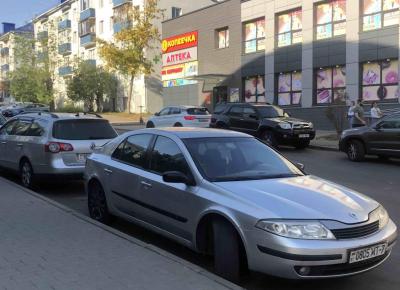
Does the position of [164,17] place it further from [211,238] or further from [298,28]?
[211,238]

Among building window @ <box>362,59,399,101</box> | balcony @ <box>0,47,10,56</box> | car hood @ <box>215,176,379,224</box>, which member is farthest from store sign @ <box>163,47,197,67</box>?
balcony @ <box>0,47,10,56</box>

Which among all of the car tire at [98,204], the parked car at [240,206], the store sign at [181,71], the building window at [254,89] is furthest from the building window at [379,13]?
the car tire at [98,204]

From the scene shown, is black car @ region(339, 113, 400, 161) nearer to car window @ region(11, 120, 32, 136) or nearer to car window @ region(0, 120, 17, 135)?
car window @ region(11, 120, 32, 136)

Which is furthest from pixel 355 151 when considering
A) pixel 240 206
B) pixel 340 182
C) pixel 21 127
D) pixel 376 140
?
pixel 240 206

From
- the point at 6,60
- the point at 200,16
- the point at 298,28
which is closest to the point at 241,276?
the point at 298,28

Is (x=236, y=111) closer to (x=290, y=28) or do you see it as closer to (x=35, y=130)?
(x=290, y=28)

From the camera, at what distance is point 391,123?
591 inches

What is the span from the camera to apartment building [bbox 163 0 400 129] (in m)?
24.9

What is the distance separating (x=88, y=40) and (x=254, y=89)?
3136 cm

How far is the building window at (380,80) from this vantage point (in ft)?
79.6

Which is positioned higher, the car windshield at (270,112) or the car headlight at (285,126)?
the car windshield at (270,112)

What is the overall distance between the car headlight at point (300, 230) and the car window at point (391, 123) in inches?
439

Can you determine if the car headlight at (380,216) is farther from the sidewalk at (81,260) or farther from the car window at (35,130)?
the car window at (35,130)

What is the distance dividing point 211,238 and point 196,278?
0.81 metres
